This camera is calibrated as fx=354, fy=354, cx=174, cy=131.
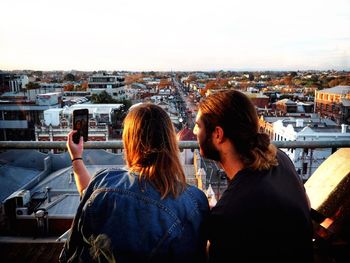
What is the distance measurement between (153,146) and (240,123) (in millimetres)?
474

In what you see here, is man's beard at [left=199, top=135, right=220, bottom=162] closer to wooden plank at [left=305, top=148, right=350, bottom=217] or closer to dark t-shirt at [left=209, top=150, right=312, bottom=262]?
dark t-shirt at [left=209, top=150, right=312, bottom=262]

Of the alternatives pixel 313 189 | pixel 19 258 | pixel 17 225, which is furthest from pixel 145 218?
pixel 17 225

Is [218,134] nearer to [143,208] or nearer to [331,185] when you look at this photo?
[143,208]

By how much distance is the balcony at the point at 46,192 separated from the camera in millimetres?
2723

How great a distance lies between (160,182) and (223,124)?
49 cm

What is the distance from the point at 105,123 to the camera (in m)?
28.8

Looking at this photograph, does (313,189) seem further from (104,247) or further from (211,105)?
(104,247)

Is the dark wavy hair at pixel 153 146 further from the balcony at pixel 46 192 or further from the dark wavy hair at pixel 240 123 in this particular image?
the balcony at pixel 46 192

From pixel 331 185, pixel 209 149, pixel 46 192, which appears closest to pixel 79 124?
pixel 209 149

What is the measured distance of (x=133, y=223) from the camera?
1406 mm

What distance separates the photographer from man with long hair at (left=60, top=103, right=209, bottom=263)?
4.64 ft

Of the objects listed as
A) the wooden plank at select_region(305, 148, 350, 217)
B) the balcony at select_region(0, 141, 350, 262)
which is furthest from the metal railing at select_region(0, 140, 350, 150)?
the wooden plank at select_region(305, 148, 350, 217)

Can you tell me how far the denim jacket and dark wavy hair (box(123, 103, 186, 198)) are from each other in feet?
0.21

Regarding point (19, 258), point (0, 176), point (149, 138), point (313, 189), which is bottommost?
point (0, 176)
